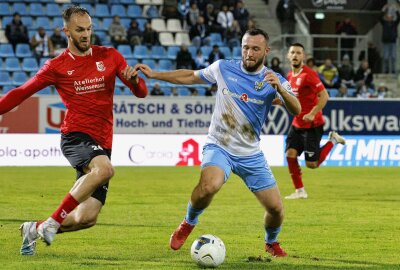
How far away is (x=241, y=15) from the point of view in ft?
104

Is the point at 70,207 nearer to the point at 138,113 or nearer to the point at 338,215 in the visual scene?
the point at 338,215

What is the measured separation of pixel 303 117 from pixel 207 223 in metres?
3.58

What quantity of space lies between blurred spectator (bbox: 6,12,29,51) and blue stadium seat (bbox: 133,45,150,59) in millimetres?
3178

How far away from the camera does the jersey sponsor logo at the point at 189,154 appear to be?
25328 mm

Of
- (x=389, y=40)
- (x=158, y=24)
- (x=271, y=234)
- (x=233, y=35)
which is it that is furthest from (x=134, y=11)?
A: (x=271, y=234)

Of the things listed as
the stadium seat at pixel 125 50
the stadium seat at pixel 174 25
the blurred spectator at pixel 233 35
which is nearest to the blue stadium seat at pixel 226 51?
the blurred spectator at pixel 233 35

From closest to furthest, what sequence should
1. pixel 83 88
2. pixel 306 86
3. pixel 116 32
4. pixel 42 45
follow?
pixel 83 88, pixel 306 86, pixel 42 45, pixel 116 32

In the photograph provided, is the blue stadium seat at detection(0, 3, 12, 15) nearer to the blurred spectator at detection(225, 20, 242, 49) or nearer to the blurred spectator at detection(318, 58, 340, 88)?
the blurred spectator at detection(225, 20, 242, 49)

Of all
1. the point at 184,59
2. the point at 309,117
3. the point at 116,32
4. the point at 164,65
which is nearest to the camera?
the point at 309,117

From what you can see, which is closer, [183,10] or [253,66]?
[253,66]

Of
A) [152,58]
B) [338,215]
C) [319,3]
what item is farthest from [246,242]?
[319,3]

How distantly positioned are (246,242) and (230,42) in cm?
2045

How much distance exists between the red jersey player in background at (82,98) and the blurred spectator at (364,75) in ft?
72.0

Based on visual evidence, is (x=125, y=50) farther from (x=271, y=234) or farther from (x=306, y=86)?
(x=271, y=234)
